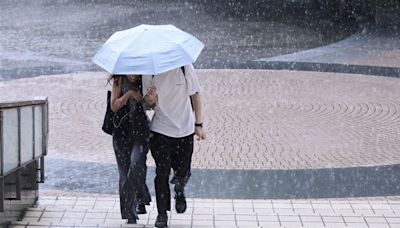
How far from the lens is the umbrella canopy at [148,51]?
6.34m

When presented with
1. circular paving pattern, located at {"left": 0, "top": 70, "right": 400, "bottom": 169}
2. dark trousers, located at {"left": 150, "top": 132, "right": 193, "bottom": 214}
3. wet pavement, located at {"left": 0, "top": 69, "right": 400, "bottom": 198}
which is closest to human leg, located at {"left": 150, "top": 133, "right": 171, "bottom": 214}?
dark trousers, located at {"left": 150, "top": 132, "right": 193, "bottom": 214}

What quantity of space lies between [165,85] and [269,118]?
648 centimetres

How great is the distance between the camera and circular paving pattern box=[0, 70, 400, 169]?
10.6m

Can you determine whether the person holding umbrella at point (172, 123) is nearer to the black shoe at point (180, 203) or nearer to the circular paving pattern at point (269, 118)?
the black shoe at point (180, 203)

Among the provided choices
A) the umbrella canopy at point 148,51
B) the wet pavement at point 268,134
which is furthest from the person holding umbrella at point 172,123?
the wet pavement at point 268,134

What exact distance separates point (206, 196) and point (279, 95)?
626 centimetres

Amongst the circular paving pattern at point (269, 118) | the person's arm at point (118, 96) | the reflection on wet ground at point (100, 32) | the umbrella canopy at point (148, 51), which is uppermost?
the umbrella canopy at point (148, 51)

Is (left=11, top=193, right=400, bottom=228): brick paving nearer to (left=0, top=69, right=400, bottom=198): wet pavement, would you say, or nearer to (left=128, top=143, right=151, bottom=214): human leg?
(left=128, top=143, right=151, bottom=214): human leg

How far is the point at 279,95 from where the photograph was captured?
1484 centimetres

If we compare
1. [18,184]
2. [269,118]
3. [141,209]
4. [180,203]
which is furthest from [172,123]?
[269,118]

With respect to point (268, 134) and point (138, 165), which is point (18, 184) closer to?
point (138, 165)

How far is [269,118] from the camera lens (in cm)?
1291

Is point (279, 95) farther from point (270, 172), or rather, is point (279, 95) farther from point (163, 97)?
point (163, 97)

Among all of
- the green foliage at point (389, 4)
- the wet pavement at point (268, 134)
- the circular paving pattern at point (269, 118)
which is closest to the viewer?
the wet pavement at point (268, 134)
